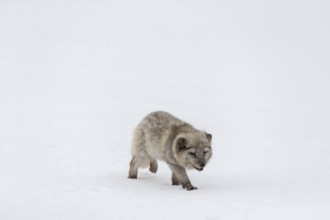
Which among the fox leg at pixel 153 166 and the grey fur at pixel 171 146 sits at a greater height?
the grey fur at pixel 171 146

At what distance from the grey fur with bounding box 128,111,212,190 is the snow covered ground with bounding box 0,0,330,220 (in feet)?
1.09

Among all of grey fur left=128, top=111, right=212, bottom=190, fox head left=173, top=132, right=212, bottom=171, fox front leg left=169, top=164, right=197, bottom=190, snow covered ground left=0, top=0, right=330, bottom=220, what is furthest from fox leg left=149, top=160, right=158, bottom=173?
fox head left=173, top=132, right=212, bottom=171

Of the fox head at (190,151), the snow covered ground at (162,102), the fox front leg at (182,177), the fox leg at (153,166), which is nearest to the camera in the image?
the snow covered ground at (162,102)

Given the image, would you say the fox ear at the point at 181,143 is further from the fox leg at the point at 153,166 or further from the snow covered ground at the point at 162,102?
the fox leg at the point at 153,166

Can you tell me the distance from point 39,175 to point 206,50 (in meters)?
21.6

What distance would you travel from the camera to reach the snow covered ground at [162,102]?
9.88m

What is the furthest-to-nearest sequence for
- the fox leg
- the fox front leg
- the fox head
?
the fox leg
the fox front leg
the fox head

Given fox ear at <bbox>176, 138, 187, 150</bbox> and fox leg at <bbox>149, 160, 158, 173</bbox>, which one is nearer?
fox ear at <bbox>176, 138, 187, 150</bbox>

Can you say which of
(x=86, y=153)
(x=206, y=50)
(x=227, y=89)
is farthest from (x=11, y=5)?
(x=86, y=153)

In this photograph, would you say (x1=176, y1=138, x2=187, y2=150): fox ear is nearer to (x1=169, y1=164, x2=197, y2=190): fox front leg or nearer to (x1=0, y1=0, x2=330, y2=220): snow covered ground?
(x1=169, y1=164, x2=197, y2=190): fox front leg

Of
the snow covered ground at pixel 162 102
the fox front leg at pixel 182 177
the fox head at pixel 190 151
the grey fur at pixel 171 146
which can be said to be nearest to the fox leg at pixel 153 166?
the grey fur at pixel 171 146

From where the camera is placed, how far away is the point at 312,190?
11.1 metres

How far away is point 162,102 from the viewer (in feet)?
72.0

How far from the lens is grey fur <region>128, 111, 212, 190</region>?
36.0 ft
